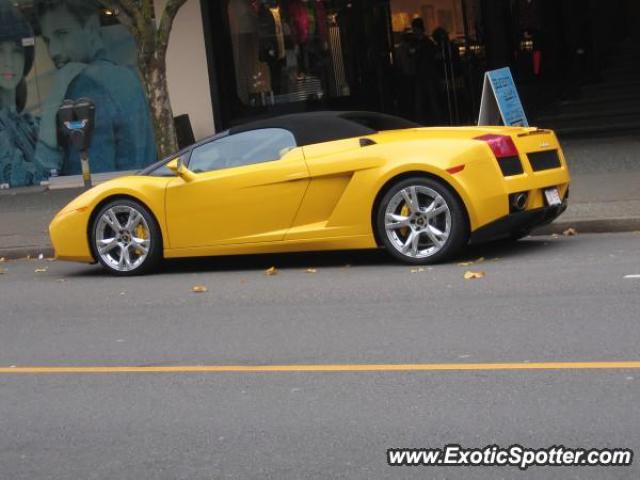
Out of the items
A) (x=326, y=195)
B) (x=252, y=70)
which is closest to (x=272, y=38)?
(x=252, y=70)

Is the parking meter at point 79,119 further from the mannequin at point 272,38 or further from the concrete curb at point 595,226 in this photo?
the mannequin at point 272,38

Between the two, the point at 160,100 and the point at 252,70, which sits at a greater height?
the point at 252,70

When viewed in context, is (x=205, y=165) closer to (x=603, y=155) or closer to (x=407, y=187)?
(x=407, y=187)

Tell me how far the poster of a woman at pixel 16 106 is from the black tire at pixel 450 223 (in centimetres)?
1206

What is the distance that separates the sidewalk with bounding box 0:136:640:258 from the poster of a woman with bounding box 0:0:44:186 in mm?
512

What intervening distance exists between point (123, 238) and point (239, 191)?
145cm

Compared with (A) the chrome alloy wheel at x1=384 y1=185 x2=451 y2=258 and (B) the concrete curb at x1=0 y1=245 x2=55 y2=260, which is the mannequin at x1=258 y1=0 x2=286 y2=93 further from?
(A) the chrome alloy wheel at x1=384 y1=185 x2=451 y2=258

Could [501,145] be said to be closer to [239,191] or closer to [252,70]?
[239,191]

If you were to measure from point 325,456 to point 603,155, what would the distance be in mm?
11812

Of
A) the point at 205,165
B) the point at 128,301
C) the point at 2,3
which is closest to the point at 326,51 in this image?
the point at 2,3

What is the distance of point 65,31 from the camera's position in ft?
65.4

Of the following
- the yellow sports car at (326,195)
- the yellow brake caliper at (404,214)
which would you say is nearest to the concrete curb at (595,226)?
the yellow sports car at (326,195)

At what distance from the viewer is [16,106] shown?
20531 millimetres

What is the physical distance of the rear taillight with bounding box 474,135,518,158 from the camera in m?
9.66
